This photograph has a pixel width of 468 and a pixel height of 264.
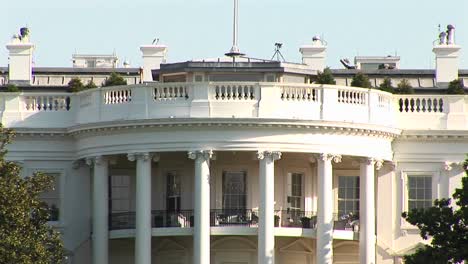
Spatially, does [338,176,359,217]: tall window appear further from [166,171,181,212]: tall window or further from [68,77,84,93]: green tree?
[68,77,84,93]: green tree

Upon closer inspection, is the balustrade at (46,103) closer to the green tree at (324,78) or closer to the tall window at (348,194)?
the green tree at (324,78)

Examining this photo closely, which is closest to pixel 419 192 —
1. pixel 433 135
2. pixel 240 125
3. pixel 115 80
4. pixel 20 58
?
pixel 433 135

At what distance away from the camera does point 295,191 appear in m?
86.0

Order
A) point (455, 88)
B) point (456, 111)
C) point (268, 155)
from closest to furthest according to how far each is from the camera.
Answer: point (268, 155) < point (456, 111) < point (455, 88)

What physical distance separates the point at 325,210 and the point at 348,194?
4468 mm

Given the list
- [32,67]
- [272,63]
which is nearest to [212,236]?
[272,63]

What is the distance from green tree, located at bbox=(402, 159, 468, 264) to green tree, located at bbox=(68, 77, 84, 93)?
21.4 metres

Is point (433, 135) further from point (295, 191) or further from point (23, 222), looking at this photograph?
point (23, 222)

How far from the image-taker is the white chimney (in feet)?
317

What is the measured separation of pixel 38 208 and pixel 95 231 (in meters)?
6.19

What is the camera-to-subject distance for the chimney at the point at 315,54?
317ft

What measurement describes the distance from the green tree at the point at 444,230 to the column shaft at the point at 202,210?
32.8ft

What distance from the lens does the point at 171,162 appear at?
284 ft

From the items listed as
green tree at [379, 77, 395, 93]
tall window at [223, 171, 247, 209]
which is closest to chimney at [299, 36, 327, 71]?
green tree at [379, 77, 395, 93]
